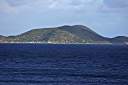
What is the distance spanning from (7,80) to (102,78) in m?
20.9

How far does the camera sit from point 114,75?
352 feet

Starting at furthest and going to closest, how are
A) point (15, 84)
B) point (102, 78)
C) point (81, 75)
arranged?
point (81, 75)
point (102, 78)
point (15, 84)

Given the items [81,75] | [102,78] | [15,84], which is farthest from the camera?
[81,75]

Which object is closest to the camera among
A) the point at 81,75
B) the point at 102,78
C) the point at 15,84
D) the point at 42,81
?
the point at 15,84

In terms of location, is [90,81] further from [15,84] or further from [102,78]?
[15,84]

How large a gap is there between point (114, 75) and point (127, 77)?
6.29 meters

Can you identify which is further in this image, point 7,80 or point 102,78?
point 102,78

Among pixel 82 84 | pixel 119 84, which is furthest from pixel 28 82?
pixel 119 84

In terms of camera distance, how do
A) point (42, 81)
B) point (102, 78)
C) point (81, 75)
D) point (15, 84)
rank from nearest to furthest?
point (15, 84) → point (42, 81) → point (102, 78) → point (81, 75)

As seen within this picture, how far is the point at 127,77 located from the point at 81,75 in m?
11.1

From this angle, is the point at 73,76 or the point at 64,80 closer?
the point at 64,80

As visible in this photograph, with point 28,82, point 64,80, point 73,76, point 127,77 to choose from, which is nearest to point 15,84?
point 28,82

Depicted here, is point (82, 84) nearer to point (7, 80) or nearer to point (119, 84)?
point (119, 84)

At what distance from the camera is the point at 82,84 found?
87375 millimetres
